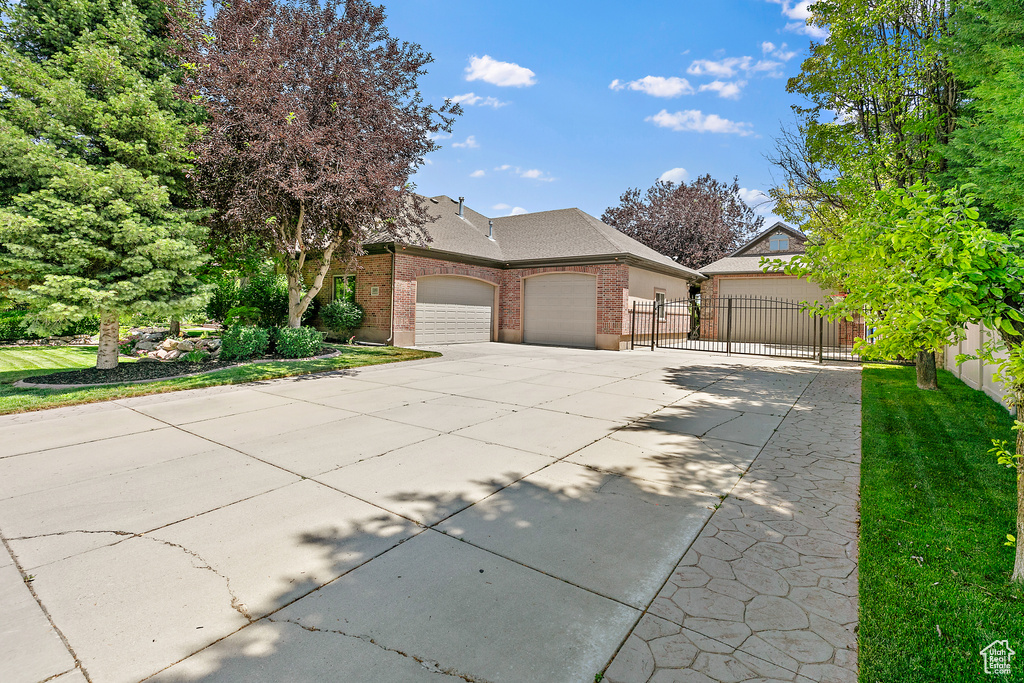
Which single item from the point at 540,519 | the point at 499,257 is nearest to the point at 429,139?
Result: the point at 499,257

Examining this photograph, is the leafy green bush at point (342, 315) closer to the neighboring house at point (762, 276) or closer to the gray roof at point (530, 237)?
the gray roof at point (530, 237)

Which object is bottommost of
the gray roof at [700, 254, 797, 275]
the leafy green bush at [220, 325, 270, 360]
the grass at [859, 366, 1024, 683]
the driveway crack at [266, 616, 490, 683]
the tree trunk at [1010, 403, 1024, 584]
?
the driveway crack at [266, 616, 490, 683]

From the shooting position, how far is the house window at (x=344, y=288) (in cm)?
1698

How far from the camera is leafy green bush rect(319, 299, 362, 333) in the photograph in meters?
16.5

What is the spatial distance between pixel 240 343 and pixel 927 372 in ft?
48.2

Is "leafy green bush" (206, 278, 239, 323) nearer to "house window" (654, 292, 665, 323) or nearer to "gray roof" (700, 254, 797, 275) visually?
"house window" (654, 292, 665, 323)

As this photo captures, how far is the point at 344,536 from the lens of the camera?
3148 mm

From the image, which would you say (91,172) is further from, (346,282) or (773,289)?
(773,289)

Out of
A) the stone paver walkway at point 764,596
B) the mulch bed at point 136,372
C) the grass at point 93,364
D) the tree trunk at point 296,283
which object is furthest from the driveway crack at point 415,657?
the tree trunk at point 296,283

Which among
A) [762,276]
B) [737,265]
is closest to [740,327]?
[762,276]

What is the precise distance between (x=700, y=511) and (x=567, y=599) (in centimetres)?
159

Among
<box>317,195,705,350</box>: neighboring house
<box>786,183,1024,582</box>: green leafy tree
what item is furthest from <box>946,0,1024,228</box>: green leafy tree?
<box>317,195,705,350</box>: neighboring house

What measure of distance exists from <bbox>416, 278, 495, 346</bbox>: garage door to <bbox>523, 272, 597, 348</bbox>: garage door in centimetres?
179

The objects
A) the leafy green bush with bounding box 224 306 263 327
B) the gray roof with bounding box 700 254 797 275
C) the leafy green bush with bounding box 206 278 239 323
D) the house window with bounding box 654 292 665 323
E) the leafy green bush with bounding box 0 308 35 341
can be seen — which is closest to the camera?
the leafy green bush with bounding box 0 308 35 341
